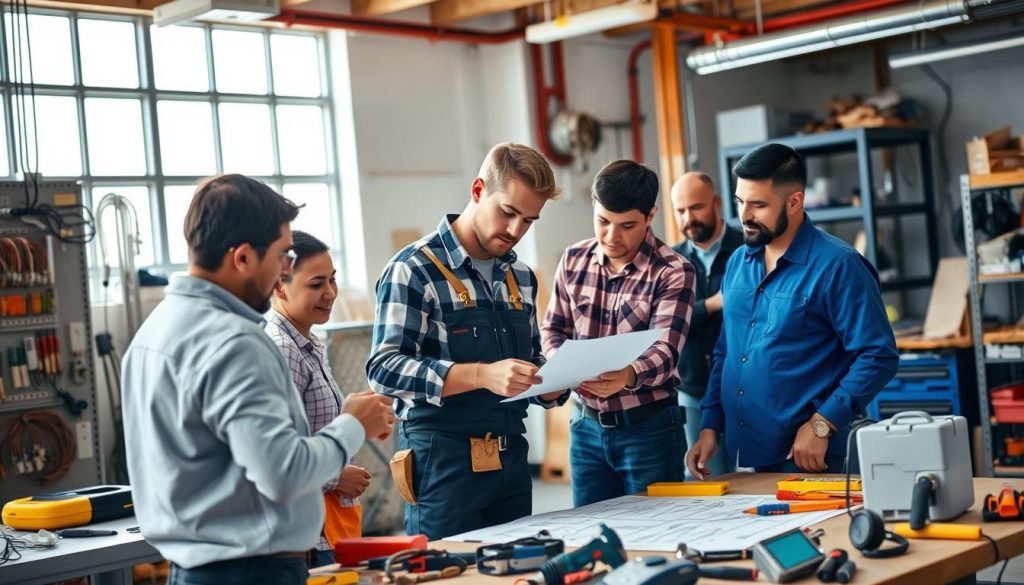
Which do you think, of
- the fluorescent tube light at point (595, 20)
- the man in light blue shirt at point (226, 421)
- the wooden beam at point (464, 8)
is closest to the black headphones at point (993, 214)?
the fluorescent tube light at point (595, 20)

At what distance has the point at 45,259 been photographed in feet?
18.1

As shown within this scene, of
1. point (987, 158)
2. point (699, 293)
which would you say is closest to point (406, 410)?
point (699, 293)

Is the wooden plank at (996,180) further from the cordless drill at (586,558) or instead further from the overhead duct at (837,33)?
the cordless drill at (586,558)

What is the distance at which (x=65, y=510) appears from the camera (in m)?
3.53

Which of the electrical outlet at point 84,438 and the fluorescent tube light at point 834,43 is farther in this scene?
the fluorescent tube light at point 834,43

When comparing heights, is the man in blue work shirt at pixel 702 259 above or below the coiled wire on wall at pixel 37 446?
above

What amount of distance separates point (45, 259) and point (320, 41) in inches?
106

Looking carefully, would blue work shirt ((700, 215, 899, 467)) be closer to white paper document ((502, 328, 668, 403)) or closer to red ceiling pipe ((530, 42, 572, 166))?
white paper document ((502, 328, 668, 403))

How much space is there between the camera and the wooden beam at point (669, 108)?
8.20m

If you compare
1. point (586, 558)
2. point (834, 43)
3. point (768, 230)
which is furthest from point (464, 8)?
point (586, 558)

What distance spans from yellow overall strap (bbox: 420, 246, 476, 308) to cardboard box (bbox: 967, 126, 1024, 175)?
4671 millimetres

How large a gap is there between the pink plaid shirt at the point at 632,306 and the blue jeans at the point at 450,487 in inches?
16.2

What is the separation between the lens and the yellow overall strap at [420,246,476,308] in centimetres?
289

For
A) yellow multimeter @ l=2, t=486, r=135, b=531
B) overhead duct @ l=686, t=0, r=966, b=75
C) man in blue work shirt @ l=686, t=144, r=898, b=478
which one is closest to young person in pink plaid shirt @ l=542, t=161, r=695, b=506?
man in blue work shirt @ l=686, t=144, r=898, b=478
